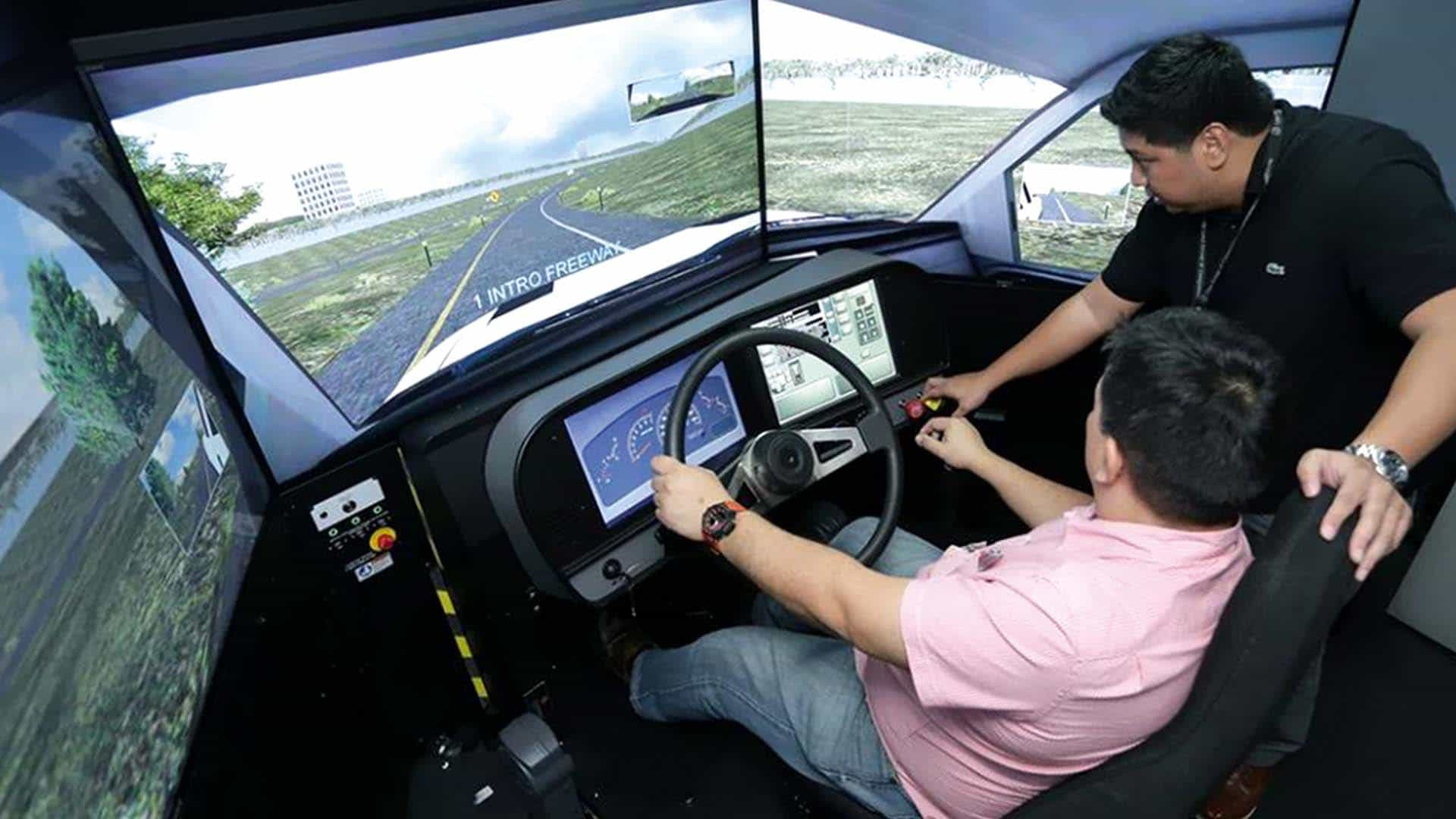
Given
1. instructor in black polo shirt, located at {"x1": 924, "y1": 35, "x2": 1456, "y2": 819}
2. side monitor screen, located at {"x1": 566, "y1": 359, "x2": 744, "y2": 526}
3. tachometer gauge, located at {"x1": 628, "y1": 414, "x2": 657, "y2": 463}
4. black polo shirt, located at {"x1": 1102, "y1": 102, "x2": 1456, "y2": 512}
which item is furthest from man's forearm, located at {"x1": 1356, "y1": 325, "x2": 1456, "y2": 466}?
tachometer gauge, located at {"x1": 628, "y1": 414, "x2": 657, "y2": 463}

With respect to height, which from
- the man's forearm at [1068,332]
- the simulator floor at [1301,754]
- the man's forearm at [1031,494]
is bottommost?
the simulator floor at [1301,754]

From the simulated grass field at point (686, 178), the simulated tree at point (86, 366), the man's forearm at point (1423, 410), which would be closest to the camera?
the simulated tree at point (86, 366)

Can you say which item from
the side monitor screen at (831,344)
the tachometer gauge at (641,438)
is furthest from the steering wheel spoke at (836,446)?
the tachometer gauge at (641,438)

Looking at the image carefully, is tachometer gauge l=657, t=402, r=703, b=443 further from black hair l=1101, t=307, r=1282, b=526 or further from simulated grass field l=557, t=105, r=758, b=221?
black hair l=1101, t=307, r=1282, b=526

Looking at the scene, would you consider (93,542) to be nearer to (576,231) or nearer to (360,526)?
(360,526)

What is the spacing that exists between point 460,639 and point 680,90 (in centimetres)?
155

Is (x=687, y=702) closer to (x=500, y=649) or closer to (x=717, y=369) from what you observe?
(x=500, y=649)

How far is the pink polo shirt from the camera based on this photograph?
114 cm

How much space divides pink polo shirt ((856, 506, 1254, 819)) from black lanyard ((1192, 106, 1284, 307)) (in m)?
0.94

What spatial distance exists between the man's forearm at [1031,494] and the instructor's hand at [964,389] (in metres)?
0.42

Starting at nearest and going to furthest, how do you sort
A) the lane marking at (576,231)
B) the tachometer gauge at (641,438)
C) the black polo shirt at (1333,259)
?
the black polo shirt at (1333,259)
the tachometer gauge at (641,438)
the lane marking at (576,231)

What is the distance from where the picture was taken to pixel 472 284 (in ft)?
6.53

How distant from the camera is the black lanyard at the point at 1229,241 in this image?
1.79m

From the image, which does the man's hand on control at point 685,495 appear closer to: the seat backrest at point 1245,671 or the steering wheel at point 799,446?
the steering wheel at point 799,446
